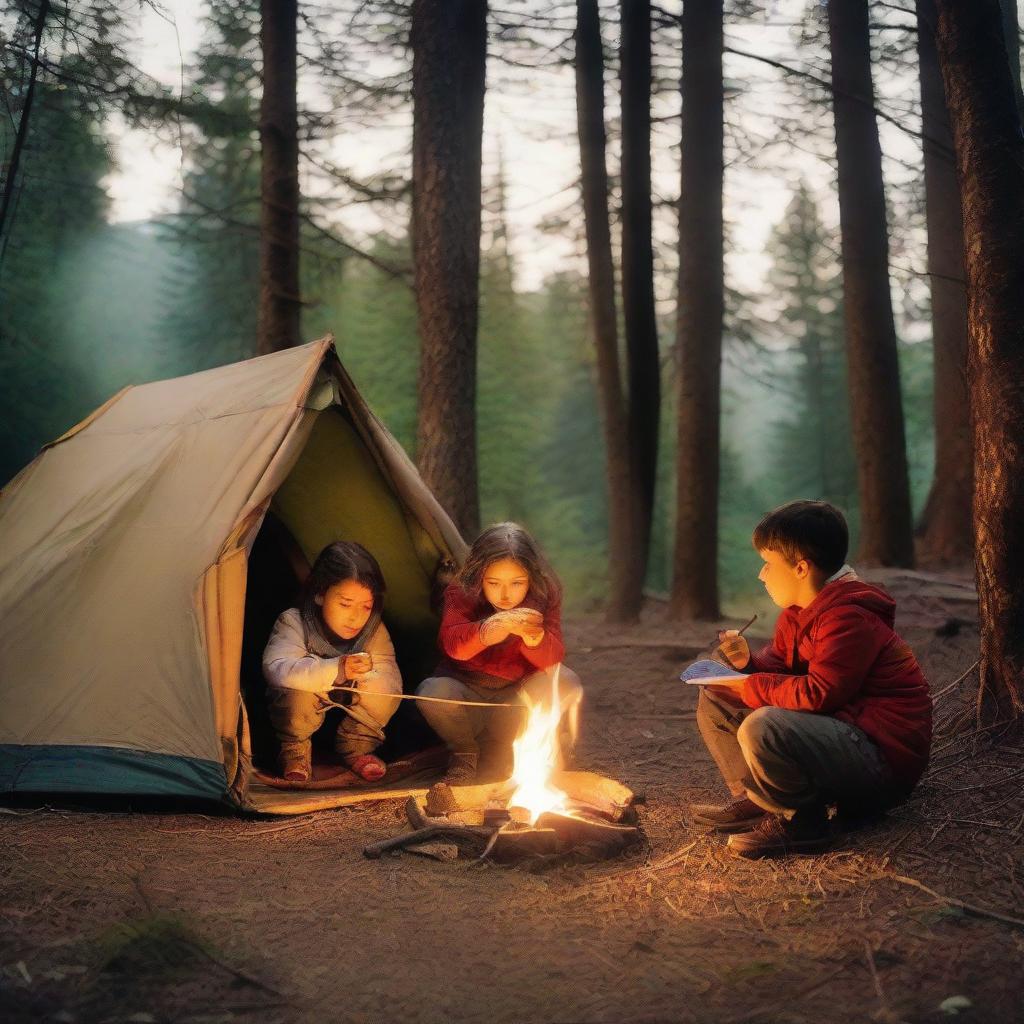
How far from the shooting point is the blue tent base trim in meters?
3.52

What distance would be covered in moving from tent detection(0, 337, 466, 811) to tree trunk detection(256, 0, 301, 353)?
2.40 meters

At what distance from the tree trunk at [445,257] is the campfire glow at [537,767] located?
2723mm

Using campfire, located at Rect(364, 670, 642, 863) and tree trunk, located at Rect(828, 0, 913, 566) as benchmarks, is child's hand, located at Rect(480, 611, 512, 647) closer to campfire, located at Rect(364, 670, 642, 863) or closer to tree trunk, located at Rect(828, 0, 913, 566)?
campfire, located at Rect(364, 670, 642, 863)

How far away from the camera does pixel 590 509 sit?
26.3 m

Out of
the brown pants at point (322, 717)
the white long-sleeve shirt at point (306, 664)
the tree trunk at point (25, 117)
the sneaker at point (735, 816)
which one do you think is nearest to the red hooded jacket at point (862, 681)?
the sneaker at point (735, 816)

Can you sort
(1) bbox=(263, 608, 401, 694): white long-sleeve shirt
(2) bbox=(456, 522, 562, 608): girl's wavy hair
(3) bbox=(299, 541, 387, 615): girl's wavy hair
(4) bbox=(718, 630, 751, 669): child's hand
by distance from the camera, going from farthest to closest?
(3) bbox=(299, 541, 387, 615): girl's wavy hair, (2) bbox=(456, 522, 562, 608): girl's wavy hair, (1) bbox=(263, 608, 401, 694): white long-sleeve shirt, (4) bbox=(718, 630, 751, 669): child's hand

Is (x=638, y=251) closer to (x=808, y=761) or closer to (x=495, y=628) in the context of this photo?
(x=495, y=628)

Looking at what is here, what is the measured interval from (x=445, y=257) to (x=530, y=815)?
432 cm

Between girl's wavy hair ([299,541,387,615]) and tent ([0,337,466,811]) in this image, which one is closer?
tent ([0,337,466,811])

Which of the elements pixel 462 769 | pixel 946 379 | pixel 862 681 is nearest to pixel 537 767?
pixel 462 769

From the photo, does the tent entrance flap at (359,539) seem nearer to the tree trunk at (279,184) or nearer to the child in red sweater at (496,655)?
the child in red sweater at (496,655)

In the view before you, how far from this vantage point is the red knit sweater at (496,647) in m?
4.10

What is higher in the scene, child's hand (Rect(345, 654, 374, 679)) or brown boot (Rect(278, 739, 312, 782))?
child's hand (Rect(345, 654, 374, 679))

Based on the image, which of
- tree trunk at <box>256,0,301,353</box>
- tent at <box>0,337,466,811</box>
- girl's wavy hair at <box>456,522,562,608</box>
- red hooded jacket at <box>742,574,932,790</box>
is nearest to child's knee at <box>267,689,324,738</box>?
tent at <box>0,337,466,811</box>
